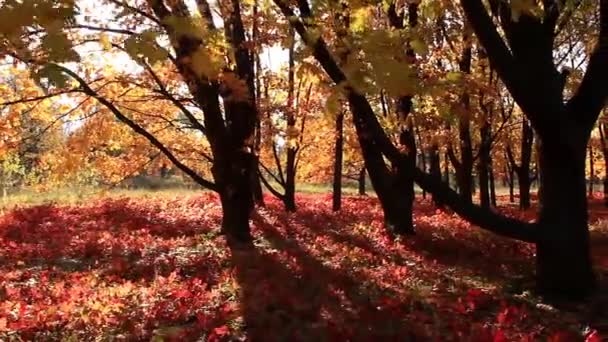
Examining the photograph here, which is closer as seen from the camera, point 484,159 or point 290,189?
point 484,159

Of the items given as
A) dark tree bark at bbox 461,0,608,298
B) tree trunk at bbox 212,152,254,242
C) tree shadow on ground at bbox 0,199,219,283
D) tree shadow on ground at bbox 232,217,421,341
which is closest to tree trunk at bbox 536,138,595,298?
dark tree bark at bbox 461,0,608,298

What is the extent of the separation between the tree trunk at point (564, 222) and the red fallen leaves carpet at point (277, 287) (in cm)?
51

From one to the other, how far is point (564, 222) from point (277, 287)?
4127 millimetres

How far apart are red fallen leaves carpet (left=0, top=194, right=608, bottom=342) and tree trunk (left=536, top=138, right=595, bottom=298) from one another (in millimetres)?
512

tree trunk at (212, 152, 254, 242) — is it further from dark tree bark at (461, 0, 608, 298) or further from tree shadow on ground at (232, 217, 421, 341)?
dark tree bark at (461, 0, 608, 298)

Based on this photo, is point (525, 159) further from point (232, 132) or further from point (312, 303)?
point (312, 303)

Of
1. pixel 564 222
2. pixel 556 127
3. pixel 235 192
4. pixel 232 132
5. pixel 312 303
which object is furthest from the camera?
pixel 235 192

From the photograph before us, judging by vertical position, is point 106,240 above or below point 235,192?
below

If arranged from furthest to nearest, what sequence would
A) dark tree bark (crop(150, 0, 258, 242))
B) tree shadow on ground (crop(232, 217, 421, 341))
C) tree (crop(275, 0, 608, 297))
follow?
1. dark tree bark (crop(150, 0, 258, 242))
2. tree (crop(275, 0, 608, 297))
3. tree shadow on ground (crop(232, 217, 421, 341))

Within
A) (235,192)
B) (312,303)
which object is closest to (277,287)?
(312,303)

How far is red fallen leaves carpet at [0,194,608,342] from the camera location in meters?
7.20

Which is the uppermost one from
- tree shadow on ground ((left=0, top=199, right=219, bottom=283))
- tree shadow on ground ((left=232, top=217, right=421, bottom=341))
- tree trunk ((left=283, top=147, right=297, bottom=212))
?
tree trunk ((left=283, top=147, right=297, bottom=212))

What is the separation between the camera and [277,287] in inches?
351

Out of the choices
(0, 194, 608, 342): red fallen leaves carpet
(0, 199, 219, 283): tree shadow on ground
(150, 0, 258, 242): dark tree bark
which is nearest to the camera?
(0, 194, 608, 342): red fallen leaves carpet
